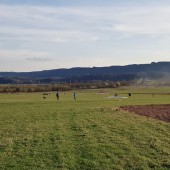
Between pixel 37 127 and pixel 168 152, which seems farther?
pixel 37 127

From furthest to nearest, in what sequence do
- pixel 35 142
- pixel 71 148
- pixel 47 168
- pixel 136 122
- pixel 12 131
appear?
1. pixel 136 122
2. pixel 12 131
3. pixel 35 142
4. pixel 71 148
5. pixel 47 168

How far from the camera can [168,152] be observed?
1936cm

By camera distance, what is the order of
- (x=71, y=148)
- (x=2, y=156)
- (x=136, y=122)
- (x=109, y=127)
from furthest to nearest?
(x=136, y=122)
(x=109, y=127)
(x=71, y=148)
(x=2, y=156)

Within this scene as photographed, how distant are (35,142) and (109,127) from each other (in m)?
6.93

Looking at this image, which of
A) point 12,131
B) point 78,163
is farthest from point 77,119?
point 78,163

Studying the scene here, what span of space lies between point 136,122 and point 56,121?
566 cm

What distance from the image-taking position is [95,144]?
21.1 m

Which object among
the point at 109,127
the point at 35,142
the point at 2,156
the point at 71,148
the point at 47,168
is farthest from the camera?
the point at 109,127

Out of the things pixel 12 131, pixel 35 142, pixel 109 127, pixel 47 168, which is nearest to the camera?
pixel 47 168

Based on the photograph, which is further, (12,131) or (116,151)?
(12,131)

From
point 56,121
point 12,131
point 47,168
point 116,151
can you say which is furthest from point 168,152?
point 56,121

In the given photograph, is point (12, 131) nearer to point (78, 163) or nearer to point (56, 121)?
point (56, 121)

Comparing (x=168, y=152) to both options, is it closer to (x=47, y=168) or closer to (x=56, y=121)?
(x=47, y=168)

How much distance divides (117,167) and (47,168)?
2.63 metres
